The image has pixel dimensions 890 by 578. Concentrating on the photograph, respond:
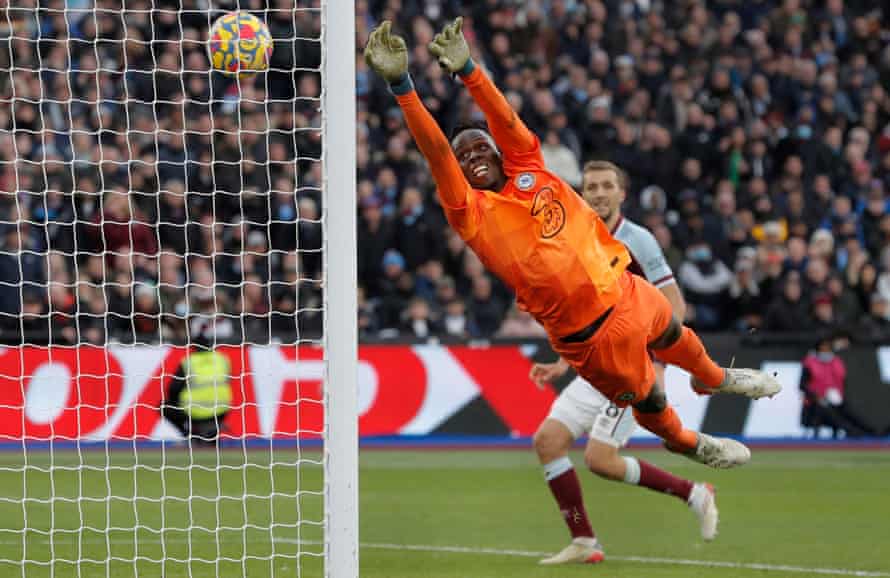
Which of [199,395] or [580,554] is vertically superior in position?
[580,554]

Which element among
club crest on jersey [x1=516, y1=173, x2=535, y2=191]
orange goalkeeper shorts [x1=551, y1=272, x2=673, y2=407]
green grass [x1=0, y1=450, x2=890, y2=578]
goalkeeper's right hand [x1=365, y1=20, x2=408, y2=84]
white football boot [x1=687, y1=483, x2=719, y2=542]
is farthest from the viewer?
white football boot [x1=687, y1=483, x2=719, y2=542]

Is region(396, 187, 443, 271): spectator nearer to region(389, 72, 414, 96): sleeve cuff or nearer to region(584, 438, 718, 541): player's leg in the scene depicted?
region(584, 438, 718, 541): player's leg

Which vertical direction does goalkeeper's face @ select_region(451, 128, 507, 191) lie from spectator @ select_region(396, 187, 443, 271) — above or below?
above

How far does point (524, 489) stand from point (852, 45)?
11085 millimetres

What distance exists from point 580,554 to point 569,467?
0.53m

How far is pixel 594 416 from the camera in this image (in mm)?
9766

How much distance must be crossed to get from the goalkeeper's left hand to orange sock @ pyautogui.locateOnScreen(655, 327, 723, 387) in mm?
2084

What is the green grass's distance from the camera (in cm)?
928

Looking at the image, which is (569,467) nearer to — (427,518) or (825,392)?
(427,518)

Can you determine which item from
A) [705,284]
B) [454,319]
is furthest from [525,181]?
[705,284]

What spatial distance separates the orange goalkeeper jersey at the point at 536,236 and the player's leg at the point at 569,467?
175cm

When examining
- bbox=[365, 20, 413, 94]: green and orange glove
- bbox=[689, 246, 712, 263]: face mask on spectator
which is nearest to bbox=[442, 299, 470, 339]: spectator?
bbox=[689, 246, 712, 263]: face mask on spectator

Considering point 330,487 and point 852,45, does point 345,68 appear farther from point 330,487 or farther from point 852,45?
point 852,45

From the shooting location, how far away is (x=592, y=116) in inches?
789
